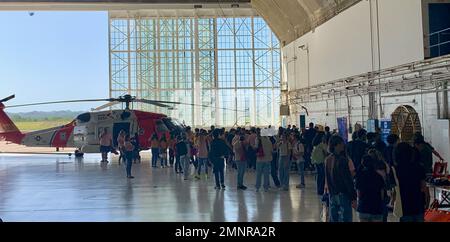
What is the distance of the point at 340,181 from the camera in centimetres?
445

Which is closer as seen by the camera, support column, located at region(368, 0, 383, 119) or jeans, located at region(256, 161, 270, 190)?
jeans, located at region(256, 161, 270, 190)

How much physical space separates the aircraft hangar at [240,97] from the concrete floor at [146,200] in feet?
0.11

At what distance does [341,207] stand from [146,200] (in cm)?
437

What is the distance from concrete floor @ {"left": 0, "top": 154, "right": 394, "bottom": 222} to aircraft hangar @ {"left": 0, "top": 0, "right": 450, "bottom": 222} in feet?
0.11

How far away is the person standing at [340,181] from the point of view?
4.42 meters

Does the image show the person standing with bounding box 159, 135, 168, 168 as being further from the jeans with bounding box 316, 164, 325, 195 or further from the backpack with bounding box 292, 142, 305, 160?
the jeans with bounding box 316, 164, 325, 195

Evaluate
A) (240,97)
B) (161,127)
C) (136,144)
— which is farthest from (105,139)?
(240,97)

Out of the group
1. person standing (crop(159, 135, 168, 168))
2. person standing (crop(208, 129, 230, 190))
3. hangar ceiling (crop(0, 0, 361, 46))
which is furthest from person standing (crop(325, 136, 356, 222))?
hangar ceiling (crop(0, 0, 361, 46))

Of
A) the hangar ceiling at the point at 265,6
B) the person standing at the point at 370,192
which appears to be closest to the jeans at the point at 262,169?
the person standing at the point at 370,192

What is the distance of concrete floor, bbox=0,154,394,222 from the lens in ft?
21.3

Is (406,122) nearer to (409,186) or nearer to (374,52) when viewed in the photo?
(374,52)

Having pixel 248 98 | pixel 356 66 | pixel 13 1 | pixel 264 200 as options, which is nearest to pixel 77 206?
pixel 264 200

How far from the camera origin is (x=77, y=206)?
7.46 meters
